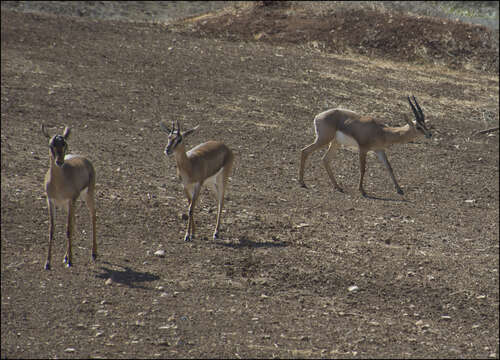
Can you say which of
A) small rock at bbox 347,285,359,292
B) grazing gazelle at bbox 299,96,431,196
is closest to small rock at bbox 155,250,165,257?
small rock at bbox 347,285,359,292

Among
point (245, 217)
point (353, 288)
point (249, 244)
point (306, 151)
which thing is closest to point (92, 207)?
point (249, 244)

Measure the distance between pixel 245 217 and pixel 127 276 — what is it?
9.33 feet

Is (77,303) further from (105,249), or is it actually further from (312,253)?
(312,253)

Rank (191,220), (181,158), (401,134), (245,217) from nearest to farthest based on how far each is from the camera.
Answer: (181,158)
(191,220)
(245,217)
(401,134)

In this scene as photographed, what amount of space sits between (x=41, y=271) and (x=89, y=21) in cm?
1744

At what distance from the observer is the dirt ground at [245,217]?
7.57m

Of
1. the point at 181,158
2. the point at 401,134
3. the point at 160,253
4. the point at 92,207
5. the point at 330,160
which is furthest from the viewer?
the point at 401,134

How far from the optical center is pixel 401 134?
44.9 feet

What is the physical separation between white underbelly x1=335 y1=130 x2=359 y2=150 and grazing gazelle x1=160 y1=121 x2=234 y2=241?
3.55 metres

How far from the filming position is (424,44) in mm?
24031

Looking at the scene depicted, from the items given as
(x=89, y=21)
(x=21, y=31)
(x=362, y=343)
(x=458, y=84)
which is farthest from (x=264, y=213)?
(x=89, y=21)

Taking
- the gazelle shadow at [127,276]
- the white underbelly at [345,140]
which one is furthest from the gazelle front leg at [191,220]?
the white underbelly at [345,140]

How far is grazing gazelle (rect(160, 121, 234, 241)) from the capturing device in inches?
372

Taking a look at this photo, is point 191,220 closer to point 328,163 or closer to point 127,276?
point 127,276
